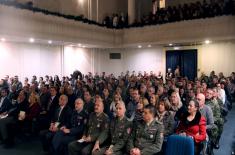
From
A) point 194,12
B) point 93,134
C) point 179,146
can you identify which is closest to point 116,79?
point 194,12

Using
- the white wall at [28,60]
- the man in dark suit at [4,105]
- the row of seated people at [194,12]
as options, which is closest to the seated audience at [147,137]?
the man in dark suit at [4,105]

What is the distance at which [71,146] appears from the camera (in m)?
4.60

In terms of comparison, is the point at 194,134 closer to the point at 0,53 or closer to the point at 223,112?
the point at 223,112

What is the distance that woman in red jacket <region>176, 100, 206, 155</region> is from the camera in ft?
13.9

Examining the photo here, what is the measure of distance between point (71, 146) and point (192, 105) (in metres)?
1.98

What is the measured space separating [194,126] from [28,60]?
1231cm

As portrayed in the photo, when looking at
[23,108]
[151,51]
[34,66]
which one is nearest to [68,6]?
[34,66]

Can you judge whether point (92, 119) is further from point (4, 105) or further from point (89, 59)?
point (89, 59)

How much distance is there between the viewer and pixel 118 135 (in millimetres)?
4320

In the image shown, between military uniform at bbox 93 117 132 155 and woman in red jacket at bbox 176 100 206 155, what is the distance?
0.81 meters

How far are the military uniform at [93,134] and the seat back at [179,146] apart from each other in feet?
3.63

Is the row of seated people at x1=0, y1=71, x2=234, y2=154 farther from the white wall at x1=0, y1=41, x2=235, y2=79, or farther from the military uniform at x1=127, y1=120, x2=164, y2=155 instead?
the white wall at x1=0, y1=41, x2=235, y2=79

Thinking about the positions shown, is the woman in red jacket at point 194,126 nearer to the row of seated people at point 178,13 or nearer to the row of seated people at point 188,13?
the row of seated people at point 178,13

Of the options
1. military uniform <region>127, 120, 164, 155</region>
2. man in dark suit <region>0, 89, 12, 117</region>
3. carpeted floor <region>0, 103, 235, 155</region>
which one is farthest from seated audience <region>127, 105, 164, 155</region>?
man in dark suit <region>0, 89, 12, 117</region>
